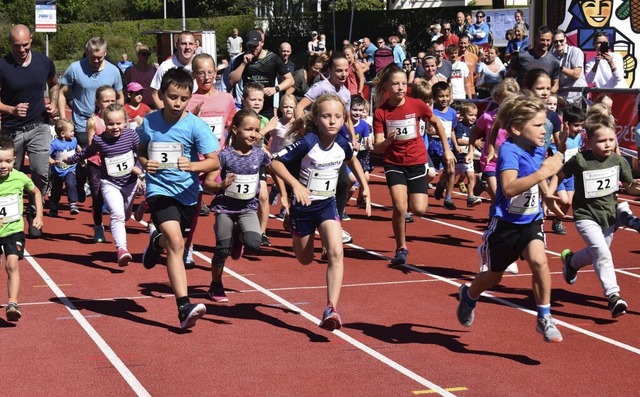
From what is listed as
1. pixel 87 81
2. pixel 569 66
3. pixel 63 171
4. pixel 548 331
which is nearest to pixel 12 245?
pixel 548 331


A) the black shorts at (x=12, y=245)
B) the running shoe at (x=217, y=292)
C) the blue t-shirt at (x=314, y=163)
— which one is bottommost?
the running shoe at (x=217, y=292)

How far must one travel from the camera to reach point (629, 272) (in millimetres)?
10984

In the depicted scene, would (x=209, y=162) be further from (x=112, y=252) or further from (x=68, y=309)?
(x=112, y=252)

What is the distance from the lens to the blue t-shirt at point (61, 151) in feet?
51.9

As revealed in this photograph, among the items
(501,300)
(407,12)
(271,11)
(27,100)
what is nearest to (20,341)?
(501,300)

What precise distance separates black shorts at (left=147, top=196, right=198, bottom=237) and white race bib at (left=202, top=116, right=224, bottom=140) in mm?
3013

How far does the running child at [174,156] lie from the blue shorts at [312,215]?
2.27ft

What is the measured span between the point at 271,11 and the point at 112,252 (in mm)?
38807

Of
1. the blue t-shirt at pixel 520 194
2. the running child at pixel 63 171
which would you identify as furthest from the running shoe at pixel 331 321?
the running child at pixel 63 171

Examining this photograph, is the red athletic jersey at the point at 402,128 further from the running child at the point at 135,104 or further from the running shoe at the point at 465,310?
the running child at the point at 135,104

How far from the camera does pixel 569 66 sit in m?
17.5

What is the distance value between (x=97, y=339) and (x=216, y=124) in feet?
12.8

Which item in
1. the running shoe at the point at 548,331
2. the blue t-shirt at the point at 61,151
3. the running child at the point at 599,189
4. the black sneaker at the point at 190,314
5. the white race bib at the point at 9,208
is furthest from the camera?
the blue t-shirt at the point at 61,151

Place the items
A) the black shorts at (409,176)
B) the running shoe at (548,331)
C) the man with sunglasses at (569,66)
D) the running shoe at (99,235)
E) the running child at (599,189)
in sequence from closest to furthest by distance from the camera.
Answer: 1. the running shoe at (548,331)
2. the running child at (599,189)
3. the black shorts at (409,176)
4. the running shoe at (99,235)
5. the man with sunglasses at (569,66)
